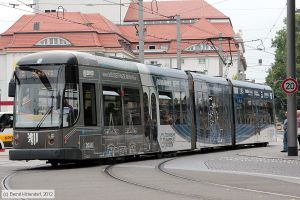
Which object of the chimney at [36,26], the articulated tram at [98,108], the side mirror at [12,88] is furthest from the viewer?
the chimney at [36,26]

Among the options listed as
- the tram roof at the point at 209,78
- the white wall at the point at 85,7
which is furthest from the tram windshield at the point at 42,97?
the white wall at the point at 85,7

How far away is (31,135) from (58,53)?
2304mm

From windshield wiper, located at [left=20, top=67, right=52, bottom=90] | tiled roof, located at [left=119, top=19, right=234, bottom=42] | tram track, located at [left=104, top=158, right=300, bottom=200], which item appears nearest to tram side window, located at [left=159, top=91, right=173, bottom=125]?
windshield wiper, located at [left=20, top=67, right=52, bottom=90]

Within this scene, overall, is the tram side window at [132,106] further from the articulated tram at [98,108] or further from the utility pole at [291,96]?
the utility pole at [291,96]

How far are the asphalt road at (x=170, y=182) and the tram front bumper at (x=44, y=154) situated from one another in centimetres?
46

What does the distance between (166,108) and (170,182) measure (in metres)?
10.2

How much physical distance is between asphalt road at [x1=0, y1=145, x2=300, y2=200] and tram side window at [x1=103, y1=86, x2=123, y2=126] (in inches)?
59.3

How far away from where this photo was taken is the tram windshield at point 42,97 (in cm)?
1866

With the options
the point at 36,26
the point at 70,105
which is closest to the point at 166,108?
the point at 70,105

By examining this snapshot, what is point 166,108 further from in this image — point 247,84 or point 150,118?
point 247,84

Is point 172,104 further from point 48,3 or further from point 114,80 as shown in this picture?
point 48,3

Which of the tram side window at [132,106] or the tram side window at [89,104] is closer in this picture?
the tram side window at [89,104]

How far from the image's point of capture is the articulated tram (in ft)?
61.4

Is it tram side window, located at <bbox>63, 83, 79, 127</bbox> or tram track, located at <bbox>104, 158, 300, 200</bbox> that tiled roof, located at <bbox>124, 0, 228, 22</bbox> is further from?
tram track, located at <bbox>104, 158, 300, 200</bbox>
